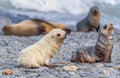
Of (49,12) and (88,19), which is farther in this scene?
(49,12)

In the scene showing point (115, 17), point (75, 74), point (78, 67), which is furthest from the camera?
point (115, 17)

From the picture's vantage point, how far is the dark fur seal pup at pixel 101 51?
7.18 m

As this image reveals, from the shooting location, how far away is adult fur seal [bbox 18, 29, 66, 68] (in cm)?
650

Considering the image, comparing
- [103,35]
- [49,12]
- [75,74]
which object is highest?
[49,12]

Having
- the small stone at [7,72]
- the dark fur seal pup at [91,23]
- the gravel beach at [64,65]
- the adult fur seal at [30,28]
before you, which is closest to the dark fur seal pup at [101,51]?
the gravel beach at [64,65]

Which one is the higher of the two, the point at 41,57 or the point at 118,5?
the point at 118,5

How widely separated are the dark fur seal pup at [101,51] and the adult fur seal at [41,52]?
60cm

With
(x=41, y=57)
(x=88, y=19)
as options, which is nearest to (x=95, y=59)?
(x=41, y=57)

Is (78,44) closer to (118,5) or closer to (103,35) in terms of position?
(103,35)

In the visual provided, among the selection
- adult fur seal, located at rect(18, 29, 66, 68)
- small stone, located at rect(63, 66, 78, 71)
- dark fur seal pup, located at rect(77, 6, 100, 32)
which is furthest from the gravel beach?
dark fur seal pup, located at rect(77, 6, 100, 32)

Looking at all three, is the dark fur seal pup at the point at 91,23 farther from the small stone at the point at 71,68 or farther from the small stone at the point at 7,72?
the small stone at the point at 7,72

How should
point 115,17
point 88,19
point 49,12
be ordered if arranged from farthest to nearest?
point 49,12 → point 115,17 → point 88,19

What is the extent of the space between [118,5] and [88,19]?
8.02 metres

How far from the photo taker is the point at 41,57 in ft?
21.6
